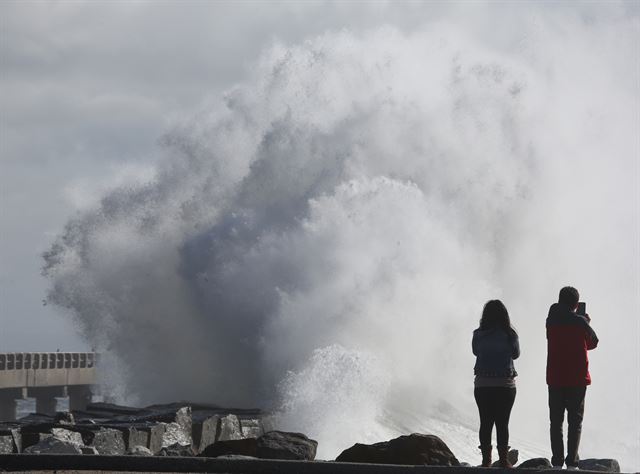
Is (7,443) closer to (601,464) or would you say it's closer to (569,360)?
(601,464)

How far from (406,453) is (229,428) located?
629 cm

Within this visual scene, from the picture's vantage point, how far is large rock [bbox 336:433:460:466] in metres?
10.4

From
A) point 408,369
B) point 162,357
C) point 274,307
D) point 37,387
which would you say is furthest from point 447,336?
point 37,387

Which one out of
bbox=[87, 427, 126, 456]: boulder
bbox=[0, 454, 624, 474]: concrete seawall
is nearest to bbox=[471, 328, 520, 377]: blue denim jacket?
bbox=[0, 454, 624, 474]: concrete seawall

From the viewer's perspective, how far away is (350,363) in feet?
77.6

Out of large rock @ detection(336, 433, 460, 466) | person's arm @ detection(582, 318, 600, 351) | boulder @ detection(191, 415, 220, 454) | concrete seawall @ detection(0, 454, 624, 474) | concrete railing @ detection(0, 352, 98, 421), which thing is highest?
concrete railing @ detection(0, 352, 98, 421)

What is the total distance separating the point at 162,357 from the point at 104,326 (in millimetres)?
2143

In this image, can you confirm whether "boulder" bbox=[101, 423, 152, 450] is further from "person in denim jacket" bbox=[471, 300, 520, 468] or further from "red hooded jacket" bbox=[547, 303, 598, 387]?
"red hooded jacket" bbox=[547, 303, 598, 387]

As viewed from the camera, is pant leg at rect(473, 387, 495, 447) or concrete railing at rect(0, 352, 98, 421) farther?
concrete railing at rect(0, 352, 98, 421)

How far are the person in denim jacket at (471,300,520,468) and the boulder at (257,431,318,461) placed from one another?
1.56 metres

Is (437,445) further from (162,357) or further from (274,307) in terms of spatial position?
(162,357)

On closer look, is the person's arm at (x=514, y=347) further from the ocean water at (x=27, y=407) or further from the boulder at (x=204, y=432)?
the ocean water at (x=27, y=407)

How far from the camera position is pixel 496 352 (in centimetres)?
1009

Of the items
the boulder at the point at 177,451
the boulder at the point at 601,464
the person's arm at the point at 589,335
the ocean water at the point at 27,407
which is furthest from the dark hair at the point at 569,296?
the ocean water at the point at 27,407
